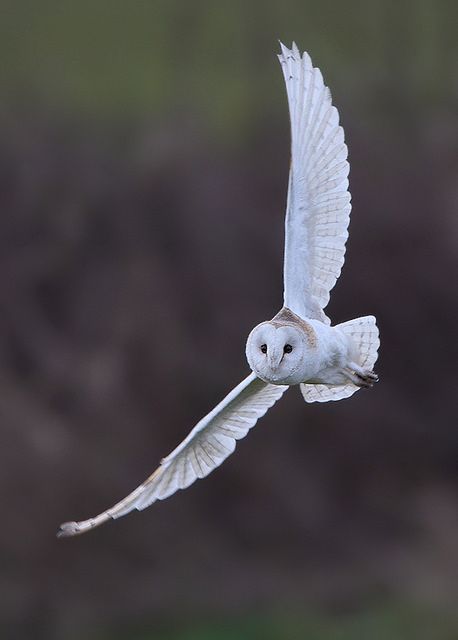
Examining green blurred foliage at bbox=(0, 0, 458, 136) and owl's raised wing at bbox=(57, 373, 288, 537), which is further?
green blurred foliage at bbox=(0, 0, 458, 136)

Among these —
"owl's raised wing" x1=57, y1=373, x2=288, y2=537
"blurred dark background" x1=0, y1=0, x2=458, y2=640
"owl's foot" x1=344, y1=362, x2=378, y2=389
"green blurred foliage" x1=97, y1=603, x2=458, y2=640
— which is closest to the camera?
"owl's foot" x1=344, y1=362, x2=378, y2=389

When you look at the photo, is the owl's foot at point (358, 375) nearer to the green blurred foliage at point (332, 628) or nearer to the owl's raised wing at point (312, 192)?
the owl's raised wing at point (312, 192)

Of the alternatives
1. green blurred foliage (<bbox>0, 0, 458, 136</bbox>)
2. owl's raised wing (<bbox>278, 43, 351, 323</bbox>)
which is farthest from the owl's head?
green blurred foliage (<bbox>0, 0, 458, 136</bbox>)

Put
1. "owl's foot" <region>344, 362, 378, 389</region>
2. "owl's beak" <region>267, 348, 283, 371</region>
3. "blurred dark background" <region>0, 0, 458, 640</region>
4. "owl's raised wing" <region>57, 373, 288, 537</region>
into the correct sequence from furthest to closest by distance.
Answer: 1. "blurred dark background" <region>0, 0, 458, 640</region>
2. "owl's raised wing" <region>57, 373, 288, 537</region>
3. "owl's foot" <region>344, 362, 378, 389</region>
4. "owl's beak" <region>267, 348, 283, 371</region>

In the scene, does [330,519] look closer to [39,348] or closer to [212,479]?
[212,479]

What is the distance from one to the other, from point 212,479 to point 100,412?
3.48 feet

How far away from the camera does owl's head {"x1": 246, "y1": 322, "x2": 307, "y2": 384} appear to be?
409cm

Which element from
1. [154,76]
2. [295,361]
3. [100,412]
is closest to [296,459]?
[100,412]

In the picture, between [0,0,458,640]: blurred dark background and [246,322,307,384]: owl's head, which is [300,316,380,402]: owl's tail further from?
[0,0,458,640]: blurred dark background

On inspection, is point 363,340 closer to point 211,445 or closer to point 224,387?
point 211,445

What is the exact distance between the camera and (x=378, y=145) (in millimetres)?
13883

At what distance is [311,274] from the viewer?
4.45m

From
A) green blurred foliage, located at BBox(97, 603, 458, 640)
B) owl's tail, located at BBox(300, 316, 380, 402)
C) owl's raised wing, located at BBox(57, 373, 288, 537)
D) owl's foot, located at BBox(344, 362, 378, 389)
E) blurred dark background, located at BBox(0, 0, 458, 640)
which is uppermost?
blurred dark background, located at BBox(0, 0, 458, 640)

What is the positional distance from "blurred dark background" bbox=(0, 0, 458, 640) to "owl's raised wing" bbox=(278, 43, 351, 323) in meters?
8.06
